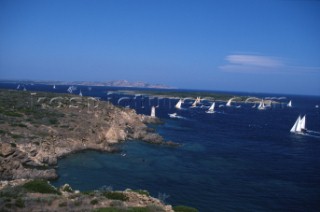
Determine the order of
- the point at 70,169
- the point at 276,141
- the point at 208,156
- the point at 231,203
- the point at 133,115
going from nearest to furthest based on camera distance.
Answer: the point at 231,203 < the point at 70,169 < the point at 208,156 < the point at 276,141 < the point at 133,115

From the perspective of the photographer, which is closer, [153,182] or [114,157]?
[153,182]

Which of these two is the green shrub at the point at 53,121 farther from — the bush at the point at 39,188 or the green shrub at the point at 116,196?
the green shrub at the point at 116,196

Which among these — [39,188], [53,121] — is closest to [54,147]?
[53,121]

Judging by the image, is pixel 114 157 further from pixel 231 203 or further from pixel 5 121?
pixel 231 203

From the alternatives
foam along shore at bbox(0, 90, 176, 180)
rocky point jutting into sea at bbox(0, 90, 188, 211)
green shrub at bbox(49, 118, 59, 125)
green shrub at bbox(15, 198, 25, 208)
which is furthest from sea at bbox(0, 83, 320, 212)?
green shrub at bbox(49, 118, 59, 125)

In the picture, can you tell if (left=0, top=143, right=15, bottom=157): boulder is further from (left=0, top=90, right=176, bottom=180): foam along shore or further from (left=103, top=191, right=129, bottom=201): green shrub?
(left=103, top=191, right=129, bottom=201): green shrub

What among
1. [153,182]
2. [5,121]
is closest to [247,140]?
[153,182]

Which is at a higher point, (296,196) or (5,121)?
(5,121)

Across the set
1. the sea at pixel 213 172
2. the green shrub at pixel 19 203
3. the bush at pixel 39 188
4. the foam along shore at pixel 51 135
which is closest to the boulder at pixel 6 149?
the foam along shore at pixel 51 135
